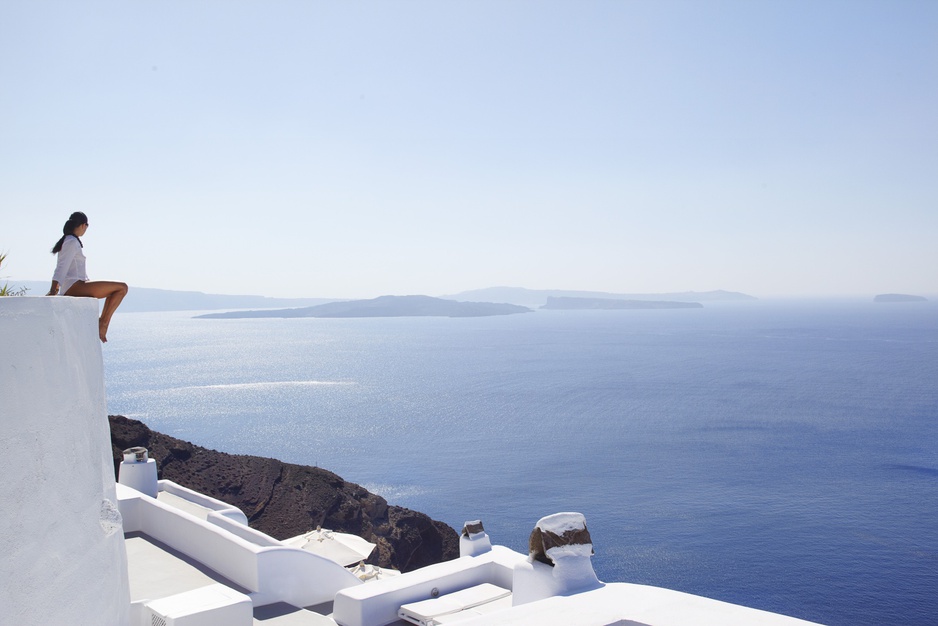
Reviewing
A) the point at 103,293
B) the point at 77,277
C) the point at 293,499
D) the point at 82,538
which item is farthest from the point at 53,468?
the point at 293,499

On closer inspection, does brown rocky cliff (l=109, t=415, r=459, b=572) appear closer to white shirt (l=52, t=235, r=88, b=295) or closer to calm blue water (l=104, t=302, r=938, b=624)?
calm blue water (l=104, t=302, r=938, b=624)

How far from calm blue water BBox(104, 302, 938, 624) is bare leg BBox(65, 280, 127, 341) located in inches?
1141

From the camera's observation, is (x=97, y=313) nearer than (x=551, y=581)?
Yes

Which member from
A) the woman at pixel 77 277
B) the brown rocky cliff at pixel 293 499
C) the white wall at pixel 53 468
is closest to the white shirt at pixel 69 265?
the woman at pixel 77 277

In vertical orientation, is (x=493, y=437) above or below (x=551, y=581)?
below

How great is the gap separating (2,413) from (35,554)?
0.80 metres

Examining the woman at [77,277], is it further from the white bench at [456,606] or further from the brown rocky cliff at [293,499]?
the brown rocky cliff at [293,499]

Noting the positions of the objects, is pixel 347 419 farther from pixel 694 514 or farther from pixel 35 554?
pixel 35 554

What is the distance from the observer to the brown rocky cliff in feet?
84.5

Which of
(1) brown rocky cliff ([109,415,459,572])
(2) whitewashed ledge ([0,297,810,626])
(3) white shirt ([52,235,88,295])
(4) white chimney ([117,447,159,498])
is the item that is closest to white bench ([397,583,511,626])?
(2) whitewashed ledge ([0,297,810,626])

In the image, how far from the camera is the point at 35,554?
3.52 meters

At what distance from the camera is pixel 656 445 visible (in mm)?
52438

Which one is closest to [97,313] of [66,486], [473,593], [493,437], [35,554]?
[66,486]

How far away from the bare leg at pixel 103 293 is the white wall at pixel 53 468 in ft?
0.94
